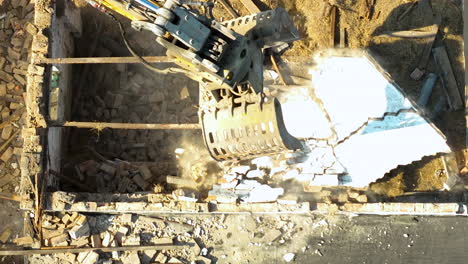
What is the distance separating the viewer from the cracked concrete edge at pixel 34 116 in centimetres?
909

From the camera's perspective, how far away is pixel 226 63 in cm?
697

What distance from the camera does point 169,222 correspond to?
31.4 feet

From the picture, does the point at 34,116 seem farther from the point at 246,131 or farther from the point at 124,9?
the point at 246,131

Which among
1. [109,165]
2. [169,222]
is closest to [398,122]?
[169,222]

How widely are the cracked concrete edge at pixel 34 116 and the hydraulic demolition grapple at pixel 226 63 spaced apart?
2669 mm

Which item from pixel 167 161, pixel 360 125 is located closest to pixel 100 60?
pixel 167 161

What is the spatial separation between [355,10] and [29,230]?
7.52 meters

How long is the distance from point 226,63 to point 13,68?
19.3 feet

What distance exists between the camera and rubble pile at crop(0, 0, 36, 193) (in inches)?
420

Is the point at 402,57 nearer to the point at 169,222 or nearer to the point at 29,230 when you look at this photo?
the point at 169,222

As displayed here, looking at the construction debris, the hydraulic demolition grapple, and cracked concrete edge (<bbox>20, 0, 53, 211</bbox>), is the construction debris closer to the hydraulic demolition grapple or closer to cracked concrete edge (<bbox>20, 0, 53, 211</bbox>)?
cracked concrete edge (<bbox>20, 0, 53, 211</bbox>)

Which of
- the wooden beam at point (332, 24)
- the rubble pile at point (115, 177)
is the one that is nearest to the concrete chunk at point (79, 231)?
the rubble pile at point (115, 177)

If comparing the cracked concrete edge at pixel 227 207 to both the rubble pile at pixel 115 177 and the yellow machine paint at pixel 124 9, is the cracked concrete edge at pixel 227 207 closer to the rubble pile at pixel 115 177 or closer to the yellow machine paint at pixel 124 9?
the rubble pile at pixel 115 177

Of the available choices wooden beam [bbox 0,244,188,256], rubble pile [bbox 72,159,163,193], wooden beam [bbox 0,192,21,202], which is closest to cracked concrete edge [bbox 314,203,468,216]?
wooden beam [bbox 0,244,188,256]
